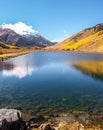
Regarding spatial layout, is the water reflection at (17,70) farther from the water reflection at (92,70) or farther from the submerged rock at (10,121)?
the submerged rock at (10,121)

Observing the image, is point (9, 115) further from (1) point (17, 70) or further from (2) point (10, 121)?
(1) point (17, 70)

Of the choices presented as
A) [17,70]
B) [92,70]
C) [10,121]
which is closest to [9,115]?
[10,121]

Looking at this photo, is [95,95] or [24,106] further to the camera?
[95,95]

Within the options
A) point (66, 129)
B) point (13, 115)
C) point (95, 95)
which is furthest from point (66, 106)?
point (13, 115)

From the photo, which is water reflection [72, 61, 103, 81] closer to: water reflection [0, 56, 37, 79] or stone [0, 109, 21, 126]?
water reflection [0, 56, 37, 79]

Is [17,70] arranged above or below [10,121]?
above

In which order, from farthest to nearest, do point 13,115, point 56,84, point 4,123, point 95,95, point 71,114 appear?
point 56,84
point 95,95
point 71,114
point 13,115
point 4,123

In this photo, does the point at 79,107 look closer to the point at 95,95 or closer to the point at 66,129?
the point at 95,95

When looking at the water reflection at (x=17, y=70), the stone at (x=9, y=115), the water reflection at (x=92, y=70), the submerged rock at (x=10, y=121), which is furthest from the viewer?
the water reflection at (x=17, y=70)

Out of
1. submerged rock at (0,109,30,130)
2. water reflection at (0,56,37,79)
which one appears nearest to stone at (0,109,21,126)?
submerged rock at (0,109,30,130)

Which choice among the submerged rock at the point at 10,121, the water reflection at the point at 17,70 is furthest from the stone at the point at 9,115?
the water reflection at the point at 17,70

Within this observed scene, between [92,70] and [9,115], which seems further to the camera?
[92,70]

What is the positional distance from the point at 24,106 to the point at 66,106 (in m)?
6.47

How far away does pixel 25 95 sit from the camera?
45.4 meters
